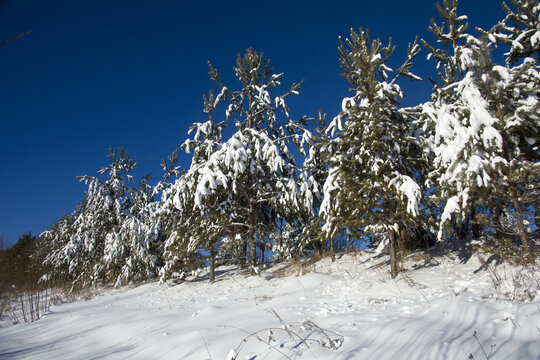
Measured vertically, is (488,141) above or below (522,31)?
below

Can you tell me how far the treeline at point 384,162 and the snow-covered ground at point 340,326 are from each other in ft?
4.00

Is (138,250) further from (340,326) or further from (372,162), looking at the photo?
(340,326)

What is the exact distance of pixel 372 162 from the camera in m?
7.66

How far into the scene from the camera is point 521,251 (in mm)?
6297

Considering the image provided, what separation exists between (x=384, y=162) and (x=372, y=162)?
0.30 meters

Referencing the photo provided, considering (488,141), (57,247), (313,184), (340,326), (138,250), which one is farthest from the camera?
(57,247)

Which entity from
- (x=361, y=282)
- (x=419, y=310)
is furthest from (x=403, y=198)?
(x=419, y=310)

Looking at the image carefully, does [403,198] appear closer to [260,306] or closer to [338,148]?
[338,148]

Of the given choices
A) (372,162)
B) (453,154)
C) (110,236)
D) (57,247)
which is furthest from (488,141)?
(57,247)

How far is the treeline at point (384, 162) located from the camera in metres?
6.07

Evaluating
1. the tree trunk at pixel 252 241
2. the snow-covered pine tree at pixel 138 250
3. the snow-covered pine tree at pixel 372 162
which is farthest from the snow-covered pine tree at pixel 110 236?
the snow-covered pine tree at pixel 372 162

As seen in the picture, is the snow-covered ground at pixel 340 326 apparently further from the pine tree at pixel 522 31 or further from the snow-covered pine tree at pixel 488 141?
the pine tree at pixel 522 31

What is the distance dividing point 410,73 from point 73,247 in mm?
20351

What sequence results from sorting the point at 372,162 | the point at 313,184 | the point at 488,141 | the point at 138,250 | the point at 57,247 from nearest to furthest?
the point at 488,141 → the point at 372,162 → the point at 313,184 → the point at 138,250 → the point at 57,247
